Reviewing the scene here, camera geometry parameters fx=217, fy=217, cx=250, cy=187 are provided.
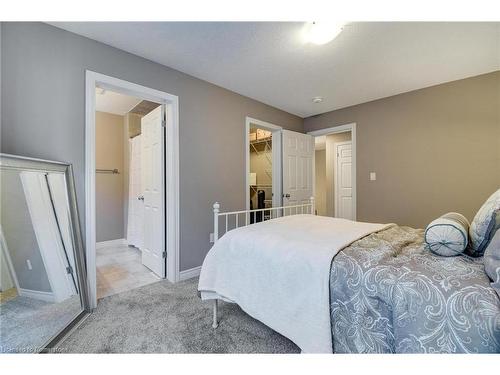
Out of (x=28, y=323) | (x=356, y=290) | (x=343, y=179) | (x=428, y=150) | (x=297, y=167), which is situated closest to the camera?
(x=356, y=290)

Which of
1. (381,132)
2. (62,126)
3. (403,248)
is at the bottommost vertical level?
(403,248)

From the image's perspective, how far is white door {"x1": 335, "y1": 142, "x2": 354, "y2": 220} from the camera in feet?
16.8

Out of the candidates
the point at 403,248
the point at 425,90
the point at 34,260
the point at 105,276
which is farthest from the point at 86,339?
the point at 425,90

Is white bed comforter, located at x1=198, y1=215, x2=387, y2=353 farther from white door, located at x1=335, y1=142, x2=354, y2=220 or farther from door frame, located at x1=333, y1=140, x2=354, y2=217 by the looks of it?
door frame, located at x1=333, y1=140, x2=354, y2=217

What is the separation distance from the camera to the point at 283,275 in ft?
3.85

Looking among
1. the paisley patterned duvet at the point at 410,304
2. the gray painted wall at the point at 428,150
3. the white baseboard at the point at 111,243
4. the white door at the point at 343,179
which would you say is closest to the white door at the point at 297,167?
the gray painted wall at the point at 428,150

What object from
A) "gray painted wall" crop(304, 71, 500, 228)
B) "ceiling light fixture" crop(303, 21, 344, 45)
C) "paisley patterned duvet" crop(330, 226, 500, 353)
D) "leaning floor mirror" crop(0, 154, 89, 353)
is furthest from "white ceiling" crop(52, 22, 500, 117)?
"paisley patterned duvet" crop(330, 226, 500, 353)

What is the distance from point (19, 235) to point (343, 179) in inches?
211

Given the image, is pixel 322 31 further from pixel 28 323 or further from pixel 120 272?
pixel 120 272

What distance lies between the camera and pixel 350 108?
3521 millimetres

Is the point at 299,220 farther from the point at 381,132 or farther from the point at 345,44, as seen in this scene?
the point at 381,132

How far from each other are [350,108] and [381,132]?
0.64m

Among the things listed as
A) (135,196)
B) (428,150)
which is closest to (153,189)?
(135,196)
